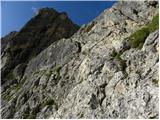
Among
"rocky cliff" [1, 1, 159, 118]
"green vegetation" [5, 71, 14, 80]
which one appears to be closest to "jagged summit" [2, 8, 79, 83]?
"green vegetation" [5, 71, 14, 80]

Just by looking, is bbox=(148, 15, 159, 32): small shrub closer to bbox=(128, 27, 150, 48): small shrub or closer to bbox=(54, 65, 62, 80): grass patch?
bbox=(128, 27, 150, 48): small shrub

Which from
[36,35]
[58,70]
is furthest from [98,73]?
[36,35]

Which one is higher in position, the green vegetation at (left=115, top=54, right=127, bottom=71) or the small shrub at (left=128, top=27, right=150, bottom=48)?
the small shrub at (left=128, top=27, right=150, bottom=48)

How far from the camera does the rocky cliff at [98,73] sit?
24.6 meters

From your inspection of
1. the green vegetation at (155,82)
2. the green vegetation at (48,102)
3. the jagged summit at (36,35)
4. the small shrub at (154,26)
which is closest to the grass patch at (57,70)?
the green vegetation at (48,102)

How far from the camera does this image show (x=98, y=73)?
97.7ft

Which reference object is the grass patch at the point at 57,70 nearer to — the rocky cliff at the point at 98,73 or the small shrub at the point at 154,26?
the rocky cliff at the point at 98,73

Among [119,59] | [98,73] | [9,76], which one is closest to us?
[119,59]

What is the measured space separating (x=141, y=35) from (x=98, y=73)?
4.96m

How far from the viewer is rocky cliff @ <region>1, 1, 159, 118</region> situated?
2461 cm

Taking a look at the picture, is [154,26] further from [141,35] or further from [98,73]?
[98,73]

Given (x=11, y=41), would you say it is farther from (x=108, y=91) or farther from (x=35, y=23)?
(x=108, y=91)

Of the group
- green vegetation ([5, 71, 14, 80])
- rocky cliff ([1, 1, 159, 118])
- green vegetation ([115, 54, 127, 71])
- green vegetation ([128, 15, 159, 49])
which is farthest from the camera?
green vegetation ([5, 71, 14, 80])

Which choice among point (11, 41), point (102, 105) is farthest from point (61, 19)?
point (102, 105)
